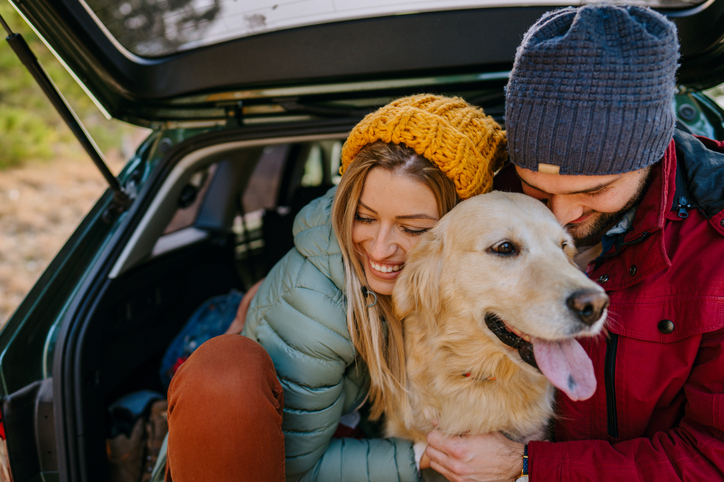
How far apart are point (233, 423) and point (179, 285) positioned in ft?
5.49

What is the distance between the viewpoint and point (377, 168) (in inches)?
61.9

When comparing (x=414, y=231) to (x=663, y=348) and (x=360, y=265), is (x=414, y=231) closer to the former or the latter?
(x=360, y=265)

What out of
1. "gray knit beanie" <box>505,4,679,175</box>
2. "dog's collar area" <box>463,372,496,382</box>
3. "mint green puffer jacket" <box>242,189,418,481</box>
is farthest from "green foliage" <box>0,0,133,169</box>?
"gray knit beanie" <box>505,4,679,175</box>

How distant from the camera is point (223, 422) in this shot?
1.24 metres

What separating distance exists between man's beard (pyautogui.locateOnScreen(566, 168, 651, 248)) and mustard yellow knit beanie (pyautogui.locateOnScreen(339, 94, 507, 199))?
40 centimetres

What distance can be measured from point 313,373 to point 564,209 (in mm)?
1011

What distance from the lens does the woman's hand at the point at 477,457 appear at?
1508mm

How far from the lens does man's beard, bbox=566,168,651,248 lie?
150 cm

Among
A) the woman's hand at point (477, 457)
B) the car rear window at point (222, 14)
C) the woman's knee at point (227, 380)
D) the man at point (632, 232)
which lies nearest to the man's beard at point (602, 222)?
the man at point (632, 232)

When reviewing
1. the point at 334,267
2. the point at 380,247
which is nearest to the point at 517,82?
the point at 380,247

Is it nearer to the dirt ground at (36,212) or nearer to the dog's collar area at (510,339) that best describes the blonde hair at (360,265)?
the dog's collar area at (510,339)

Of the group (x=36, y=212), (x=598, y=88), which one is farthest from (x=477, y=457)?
(x=36, y=212)

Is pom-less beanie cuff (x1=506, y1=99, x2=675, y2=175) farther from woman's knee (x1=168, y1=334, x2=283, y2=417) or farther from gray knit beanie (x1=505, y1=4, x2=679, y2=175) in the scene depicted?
woman's knee (x1=168, y1=334, x2=283, y2=417)

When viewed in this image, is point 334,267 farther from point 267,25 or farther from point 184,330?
point 184,330
